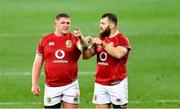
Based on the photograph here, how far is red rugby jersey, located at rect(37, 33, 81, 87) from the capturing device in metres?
15.7

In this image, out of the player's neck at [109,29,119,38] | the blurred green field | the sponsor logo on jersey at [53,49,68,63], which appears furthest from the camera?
the blurred green field

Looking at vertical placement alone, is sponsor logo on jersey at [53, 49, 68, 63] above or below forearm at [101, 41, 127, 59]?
below

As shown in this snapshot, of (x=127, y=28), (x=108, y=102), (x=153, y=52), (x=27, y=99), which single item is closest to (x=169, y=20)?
(x=127, y=28)

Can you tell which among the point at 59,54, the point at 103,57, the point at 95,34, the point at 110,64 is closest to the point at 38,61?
the point at 59,54

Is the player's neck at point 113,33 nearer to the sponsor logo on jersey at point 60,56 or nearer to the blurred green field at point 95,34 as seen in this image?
the sponsor logo on jersey at point 60,56

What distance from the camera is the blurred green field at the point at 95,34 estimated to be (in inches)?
831

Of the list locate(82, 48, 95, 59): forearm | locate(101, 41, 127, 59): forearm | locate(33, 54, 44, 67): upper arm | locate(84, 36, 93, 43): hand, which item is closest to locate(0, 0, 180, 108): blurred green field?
locate(33, 54, 44, 67): upper arm

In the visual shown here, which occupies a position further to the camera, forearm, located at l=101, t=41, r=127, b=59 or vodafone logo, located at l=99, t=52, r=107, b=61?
vodafone logo, located at l=99, t=52, r=107, b=61

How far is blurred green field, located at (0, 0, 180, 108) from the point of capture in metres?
21.1

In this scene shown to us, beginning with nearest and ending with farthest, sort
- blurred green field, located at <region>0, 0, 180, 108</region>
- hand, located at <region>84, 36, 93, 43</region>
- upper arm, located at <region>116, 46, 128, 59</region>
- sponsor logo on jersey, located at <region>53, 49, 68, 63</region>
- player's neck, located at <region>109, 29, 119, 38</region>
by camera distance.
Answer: hand, located at <region>84, 36, 93, 43</region> < upper arm, located at <region>116, 46, 128, 59</region> < sponsor logo on jersey, located at <region>53, 49, 68, 63</region> < player's neck, located at <region>109, 29, 119, 38</region> < blurred green field, located at <region>0, 0, 180, 108</region>

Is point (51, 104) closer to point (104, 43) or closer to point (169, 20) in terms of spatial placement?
point (104, 43)

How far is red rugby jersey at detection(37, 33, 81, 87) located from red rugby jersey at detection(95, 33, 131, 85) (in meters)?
0.46

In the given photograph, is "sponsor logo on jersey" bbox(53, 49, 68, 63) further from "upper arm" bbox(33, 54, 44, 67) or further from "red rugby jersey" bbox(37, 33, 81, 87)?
"upper arm" bbox(33, 54, 44, 67)

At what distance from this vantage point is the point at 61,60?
15.7 meters
